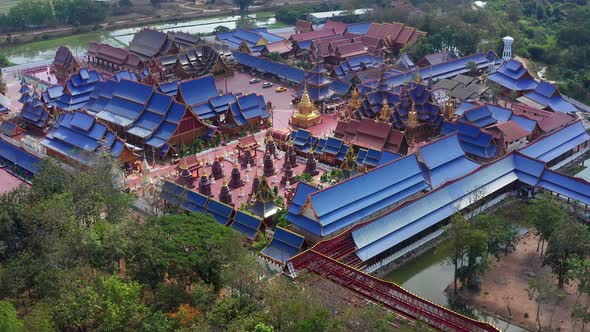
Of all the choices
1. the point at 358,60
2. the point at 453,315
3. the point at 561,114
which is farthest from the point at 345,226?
the point at 358,60

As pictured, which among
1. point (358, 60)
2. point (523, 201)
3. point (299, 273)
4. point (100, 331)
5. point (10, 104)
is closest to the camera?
point (100, 331)

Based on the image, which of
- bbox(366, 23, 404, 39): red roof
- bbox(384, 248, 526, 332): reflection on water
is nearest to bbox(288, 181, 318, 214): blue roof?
bbox(384, 248, 526, 332): reflection on water

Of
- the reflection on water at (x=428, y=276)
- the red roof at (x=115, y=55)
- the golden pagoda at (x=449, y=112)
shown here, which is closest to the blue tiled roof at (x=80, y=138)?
the red roof at (x=115, y=55)

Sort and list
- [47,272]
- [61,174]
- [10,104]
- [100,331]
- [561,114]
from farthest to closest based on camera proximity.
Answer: [10,104] → [561,114] → [61,174] → [47,272] → [100,331]

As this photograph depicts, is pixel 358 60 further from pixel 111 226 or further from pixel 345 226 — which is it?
pixel 111 226

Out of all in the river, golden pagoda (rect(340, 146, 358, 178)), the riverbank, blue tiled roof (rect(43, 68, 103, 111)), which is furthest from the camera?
the riverbank

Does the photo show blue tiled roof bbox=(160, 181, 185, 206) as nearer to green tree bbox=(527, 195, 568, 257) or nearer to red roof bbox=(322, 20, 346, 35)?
green tree bbox=(527, 195, 568, 257)

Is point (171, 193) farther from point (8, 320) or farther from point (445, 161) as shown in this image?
point (445, 161)
